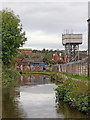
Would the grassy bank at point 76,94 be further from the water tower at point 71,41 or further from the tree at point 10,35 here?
the water tower at point 71,41

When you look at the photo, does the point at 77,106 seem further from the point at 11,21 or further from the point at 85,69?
the point at 85,69

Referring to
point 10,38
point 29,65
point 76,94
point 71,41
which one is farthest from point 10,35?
point 29,65

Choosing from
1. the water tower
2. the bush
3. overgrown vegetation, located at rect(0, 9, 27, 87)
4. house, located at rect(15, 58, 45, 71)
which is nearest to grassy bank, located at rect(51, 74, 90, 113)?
the bush

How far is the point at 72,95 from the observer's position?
1995 centimetres

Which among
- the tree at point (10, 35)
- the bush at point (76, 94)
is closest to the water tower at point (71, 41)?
the tree at point (10, 35)

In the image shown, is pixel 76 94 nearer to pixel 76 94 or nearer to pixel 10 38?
pixel 76 94

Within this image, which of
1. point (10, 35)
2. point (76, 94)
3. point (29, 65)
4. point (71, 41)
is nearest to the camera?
point (76, 94)

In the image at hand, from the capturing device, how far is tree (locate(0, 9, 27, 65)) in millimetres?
28655

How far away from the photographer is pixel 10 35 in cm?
2941

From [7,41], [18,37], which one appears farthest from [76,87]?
[18,37]

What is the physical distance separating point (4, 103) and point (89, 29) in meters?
18.5

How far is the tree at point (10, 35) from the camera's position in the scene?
28655 mm

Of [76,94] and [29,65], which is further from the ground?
[29,65]

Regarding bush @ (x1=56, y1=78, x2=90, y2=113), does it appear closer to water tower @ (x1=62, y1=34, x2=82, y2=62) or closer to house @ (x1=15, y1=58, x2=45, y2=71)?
water tower @ (x1=62, y1=34, x2=82, y2=62)
